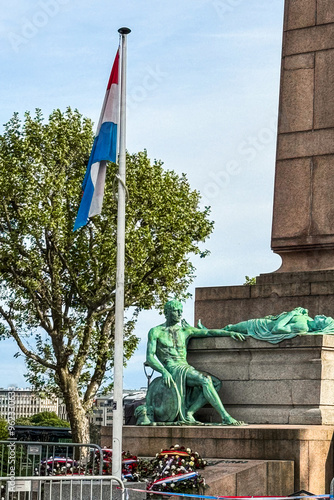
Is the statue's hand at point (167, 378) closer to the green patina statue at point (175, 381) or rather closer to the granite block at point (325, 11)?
the green patina statue at point (175, 381)

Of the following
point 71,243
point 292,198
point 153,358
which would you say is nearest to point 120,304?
point 153,358

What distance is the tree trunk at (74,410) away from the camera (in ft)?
104

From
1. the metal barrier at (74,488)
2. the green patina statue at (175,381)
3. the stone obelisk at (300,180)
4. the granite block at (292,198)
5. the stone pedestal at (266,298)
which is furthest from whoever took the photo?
the granite block at (292,198)

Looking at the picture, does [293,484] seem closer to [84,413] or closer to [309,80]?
[309,80]

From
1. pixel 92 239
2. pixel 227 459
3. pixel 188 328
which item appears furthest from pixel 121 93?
pixel 92 239

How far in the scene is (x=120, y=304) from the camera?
1271 centimetres

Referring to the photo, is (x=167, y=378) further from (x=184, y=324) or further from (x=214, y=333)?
(x=184, y=324)

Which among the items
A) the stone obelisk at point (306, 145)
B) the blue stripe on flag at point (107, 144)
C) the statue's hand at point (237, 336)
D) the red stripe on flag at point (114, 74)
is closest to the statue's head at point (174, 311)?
the statue's hand at point (237, 336)

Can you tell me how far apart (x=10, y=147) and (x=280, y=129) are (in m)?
17.4

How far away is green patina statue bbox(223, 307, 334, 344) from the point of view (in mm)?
13656

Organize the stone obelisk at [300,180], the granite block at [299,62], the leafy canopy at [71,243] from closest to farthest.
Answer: the stone obelisk at [300,180], the granite block at [299,62], the leafy canopy at [71,243]

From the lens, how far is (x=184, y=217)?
32.7m

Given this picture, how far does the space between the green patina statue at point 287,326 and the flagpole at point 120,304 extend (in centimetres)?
227

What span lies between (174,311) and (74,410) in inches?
715
